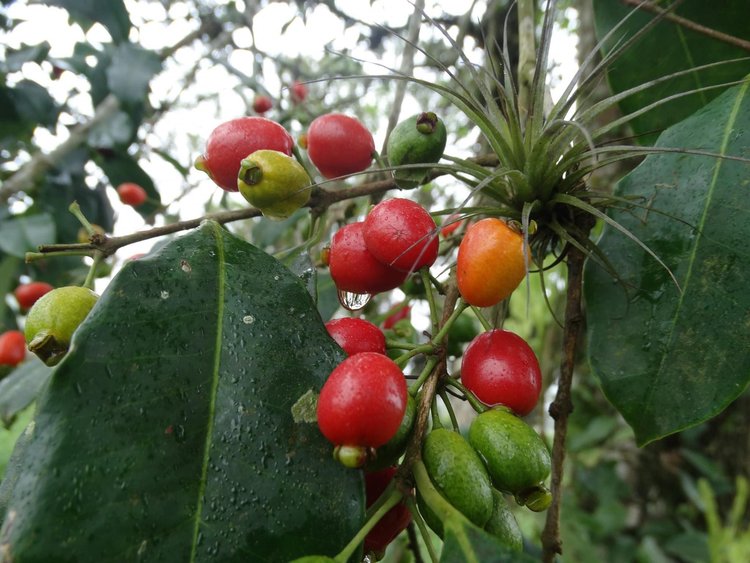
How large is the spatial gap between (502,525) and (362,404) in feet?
0.88

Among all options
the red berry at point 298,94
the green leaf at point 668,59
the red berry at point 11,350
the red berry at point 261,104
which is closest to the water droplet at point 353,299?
the green leaf at point 668,59

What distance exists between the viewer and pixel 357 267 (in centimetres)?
99

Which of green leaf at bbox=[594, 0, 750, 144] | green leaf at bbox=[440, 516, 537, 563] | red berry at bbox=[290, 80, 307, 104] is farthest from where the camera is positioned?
red berry at bbox=[290, 80, 307, 104]

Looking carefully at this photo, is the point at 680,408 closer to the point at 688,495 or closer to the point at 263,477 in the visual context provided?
the point at 263,477

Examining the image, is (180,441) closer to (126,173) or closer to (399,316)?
(399,316)

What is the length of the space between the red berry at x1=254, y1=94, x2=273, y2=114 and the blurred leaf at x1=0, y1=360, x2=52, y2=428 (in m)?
1.50

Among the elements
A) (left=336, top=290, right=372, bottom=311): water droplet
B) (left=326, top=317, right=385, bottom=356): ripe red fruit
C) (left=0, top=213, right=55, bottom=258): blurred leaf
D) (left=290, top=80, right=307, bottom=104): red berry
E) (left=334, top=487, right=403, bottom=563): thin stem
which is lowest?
(left=0, top=213, right=55, bottom=258): blurred leaf

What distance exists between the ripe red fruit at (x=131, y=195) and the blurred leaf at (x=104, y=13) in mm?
614

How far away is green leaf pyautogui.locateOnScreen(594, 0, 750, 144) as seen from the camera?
1274 millimetres

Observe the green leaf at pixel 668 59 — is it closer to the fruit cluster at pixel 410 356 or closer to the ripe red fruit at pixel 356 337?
the fruit cluster at pixel 410 356

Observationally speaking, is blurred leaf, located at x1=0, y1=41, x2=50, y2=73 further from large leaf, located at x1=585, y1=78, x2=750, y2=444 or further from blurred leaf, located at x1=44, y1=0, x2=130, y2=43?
large leaf, located at x1=585, y1=78, x2=750, y2=444

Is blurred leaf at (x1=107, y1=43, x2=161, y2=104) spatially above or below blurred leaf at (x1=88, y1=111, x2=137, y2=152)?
above

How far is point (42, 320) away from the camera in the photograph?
2.85ft

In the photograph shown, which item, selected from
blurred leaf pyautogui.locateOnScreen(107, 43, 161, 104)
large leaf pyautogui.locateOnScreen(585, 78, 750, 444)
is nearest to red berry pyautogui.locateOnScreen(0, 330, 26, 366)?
blurred leaf pyautogui.locateOnScreen(107, 43, 161, 104)
